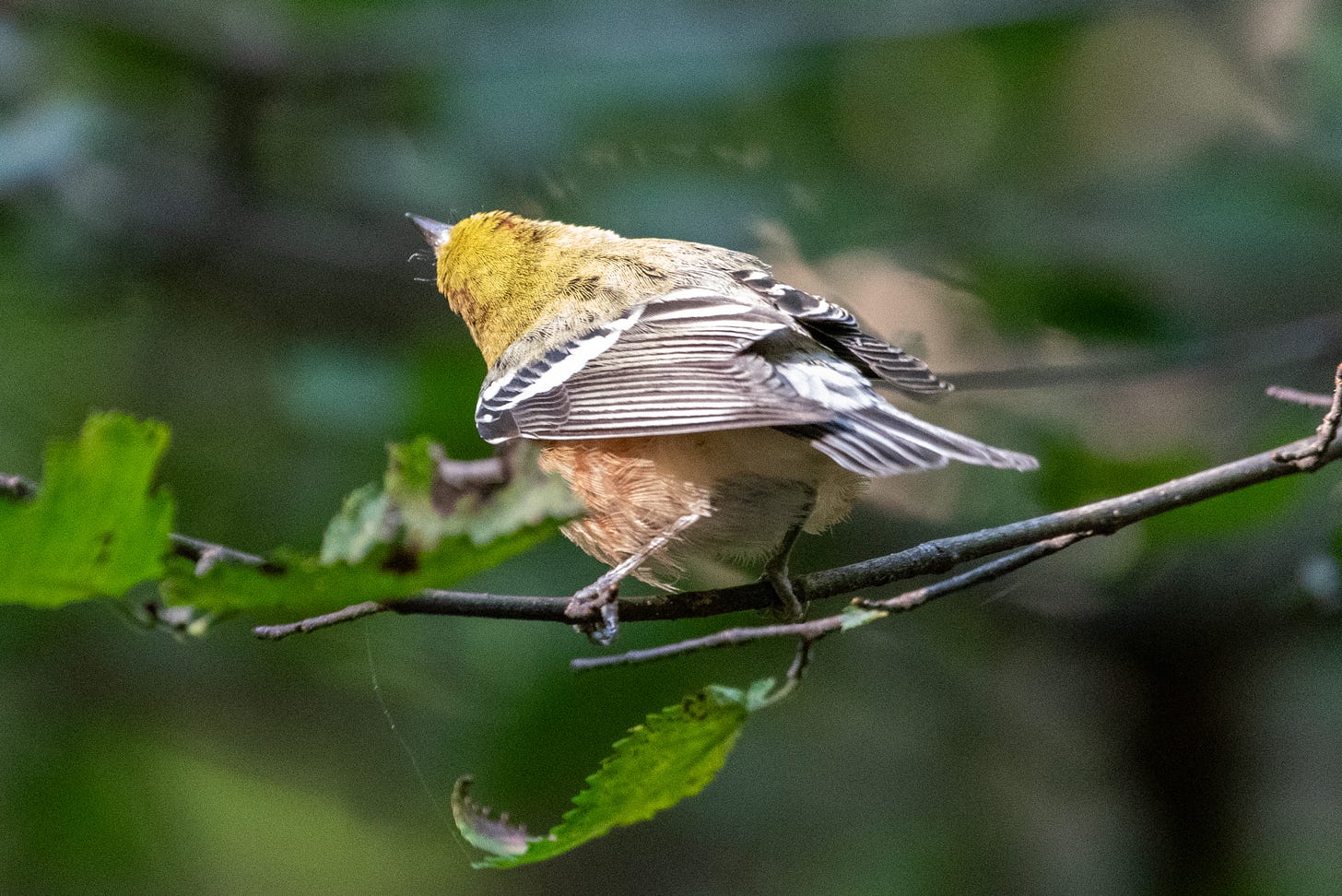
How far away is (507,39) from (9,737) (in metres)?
3.68

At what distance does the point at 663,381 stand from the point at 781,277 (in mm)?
1905

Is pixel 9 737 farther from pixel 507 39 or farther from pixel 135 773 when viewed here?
pixel 507 39

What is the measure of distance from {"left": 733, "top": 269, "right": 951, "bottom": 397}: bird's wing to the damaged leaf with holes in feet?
5.51

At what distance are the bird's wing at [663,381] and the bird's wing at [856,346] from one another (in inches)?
2.7

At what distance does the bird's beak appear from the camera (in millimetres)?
3969

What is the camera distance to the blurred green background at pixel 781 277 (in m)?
4.78

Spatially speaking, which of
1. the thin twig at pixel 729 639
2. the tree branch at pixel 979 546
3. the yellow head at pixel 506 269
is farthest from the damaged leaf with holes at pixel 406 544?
the yellow head at pixel 506 269

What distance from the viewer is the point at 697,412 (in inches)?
100

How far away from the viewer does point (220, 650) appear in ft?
17.5

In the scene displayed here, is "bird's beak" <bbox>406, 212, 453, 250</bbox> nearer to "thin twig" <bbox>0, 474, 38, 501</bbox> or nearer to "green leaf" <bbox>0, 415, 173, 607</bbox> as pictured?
"thin twig" <bbox>0, 474, 38, 501</bbox>

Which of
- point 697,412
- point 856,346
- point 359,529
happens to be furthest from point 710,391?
point 359,529

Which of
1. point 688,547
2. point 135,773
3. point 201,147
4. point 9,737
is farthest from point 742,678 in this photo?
point 201,147

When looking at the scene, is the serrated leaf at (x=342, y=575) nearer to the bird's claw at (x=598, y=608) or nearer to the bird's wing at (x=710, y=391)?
the bird's claw at (x=598, y=608)

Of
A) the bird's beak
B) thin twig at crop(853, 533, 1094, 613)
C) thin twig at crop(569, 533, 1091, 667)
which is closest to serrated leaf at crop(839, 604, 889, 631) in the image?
thin twig at crop(569, 533, 1091, 667)
